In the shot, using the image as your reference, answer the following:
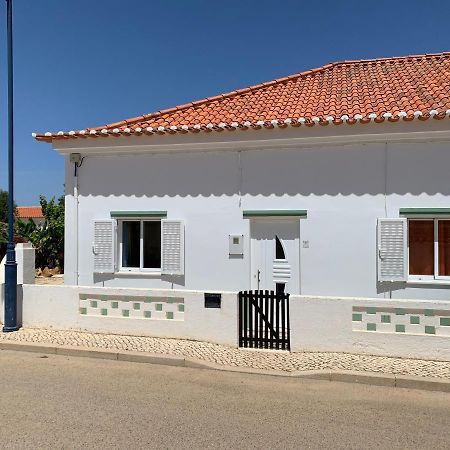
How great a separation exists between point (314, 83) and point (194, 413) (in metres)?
9.34

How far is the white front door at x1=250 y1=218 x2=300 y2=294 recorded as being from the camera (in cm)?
888

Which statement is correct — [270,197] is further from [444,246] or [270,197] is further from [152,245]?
[444,246]

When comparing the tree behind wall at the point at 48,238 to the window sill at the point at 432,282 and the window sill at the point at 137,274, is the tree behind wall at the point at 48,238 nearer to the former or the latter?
the window sill at the point at 137,274

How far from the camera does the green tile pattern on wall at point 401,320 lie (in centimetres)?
650

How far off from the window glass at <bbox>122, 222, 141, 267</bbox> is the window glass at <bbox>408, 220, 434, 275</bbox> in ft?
18.4

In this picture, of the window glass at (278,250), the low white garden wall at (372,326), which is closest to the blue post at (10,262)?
the window glass at (278,250)

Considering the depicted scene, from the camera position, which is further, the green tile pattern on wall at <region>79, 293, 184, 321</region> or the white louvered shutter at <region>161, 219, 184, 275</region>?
the white louvered shutter at <region>161, 219, 184, 275</region>

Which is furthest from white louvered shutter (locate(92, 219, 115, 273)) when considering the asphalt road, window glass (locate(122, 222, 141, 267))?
the asphalt road

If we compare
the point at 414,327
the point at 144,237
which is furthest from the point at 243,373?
the point at 144,237

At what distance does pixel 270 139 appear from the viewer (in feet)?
28.6

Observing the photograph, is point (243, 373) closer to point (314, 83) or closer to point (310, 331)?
point (310, 331)

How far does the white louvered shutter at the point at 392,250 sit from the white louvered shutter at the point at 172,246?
3921 mm

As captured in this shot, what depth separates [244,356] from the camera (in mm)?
6770

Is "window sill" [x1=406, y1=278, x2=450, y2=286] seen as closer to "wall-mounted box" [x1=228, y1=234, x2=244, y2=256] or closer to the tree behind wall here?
"wall-mounted box" [x1=228, y1=234, x2=244, y2=256]
